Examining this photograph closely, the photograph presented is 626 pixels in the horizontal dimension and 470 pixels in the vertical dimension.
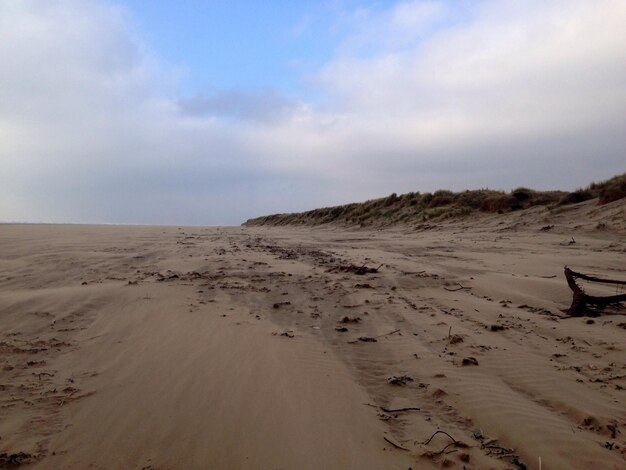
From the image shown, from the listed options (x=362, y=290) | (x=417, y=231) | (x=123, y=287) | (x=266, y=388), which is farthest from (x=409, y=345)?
(x=417, y=231)

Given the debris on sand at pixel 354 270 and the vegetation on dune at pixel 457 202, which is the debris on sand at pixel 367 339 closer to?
the debris on sand at pixel 354 270

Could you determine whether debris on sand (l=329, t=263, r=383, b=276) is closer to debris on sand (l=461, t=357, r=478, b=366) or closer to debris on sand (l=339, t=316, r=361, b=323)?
debris on sand (l=339, t=316, r=361, b=323)

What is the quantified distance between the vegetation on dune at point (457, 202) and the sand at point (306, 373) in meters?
8.44

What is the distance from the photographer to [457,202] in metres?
17.4

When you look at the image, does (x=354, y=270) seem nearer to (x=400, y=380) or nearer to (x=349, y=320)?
(x=349, y=320)

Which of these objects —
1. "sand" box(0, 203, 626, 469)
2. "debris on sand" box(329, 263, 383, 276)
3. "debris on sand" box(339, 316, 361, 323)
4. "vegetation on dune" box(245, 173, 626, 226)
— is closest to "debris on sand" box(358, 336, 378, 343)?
"sand" box(0, 203, 626, 469)

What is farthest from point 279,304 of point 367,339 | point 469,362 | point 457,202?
point 457,202

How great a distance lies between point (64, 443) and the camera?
2.14 m

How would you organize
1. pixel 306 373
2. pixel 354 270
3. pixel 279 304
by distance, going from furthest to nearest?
pixel 354 270
pixel 279 304
pixel 306 373

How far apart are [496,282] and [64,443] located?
5.16 m

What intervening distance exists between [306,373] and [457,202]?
15.9m

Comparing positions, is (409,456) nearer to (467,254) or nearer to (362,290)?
(362,290)

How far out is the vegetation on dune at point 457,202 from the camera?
43.5ft

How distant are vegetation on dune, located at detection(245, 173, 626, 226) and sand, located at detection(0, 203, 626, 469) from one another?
8438mm
